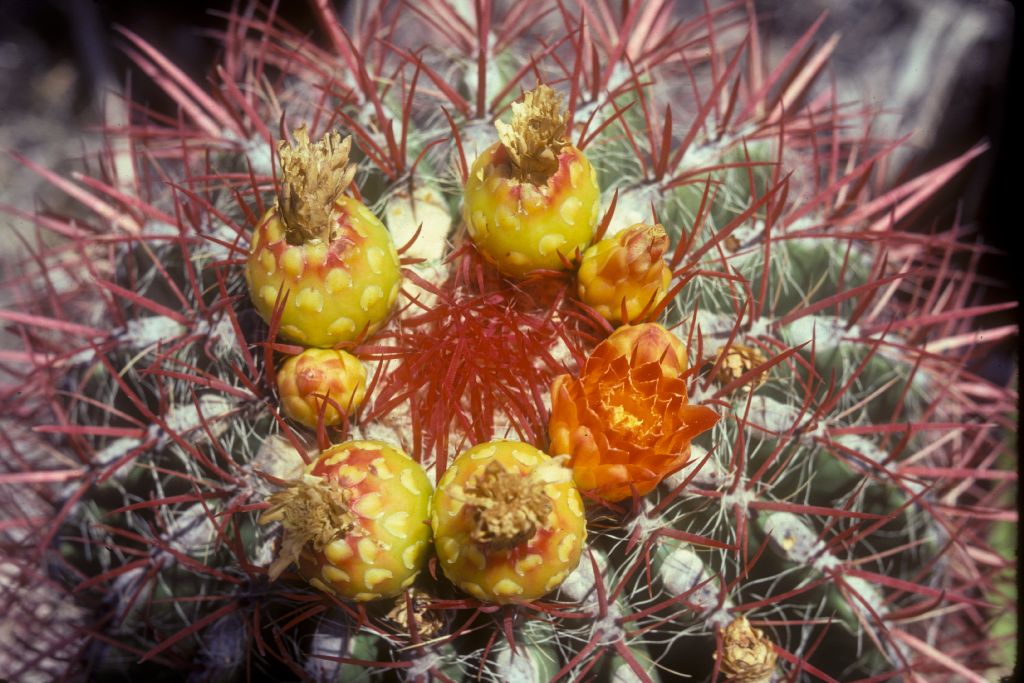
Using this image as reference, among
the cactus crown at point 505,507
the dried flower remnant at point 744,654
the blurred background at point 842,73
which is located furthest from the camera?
the blurred background at point 842,73

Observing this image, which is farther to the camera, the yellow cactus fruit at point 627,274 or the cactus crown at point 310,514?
the yellow cactus fruit at point 627,274

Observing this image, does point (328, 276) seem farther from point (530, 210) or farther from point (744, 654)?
point (744, 654)

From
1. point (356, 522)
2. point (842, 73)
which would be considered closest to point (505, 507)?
point (356, 522)

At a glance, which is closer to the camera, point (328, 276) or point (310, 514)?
point (310, 514)

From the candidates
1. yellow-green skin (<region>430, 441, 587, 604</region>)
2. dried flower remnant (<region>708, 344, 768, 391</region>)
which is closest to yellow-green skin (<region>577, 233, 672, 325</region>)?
dried flower remnant (<region>708, 344, 768, 391</region>)

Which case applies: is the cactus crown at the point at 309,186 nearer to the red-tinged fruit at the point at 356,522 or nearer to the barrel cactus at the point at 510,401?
the barrel cactus at the point at 510,401

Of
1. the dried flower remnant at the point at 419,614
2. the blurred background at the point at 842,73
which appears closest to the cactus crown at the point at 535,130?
the dried flower remnant at the point at 419,614

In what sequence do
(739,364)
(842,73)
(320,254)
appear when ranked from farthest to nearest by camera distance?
(842,73), (739,364), (320,254)

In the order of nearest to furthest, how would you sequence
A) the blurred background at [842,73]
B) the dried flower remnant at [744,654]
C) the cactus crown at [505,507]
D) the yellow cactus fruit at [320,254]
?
1. the cactus crown at [505,507]
2. the yellow cactus fruit at [320,254]
3. the dried flower remnant at [744,654]
4. the blurred background at [842,73]
